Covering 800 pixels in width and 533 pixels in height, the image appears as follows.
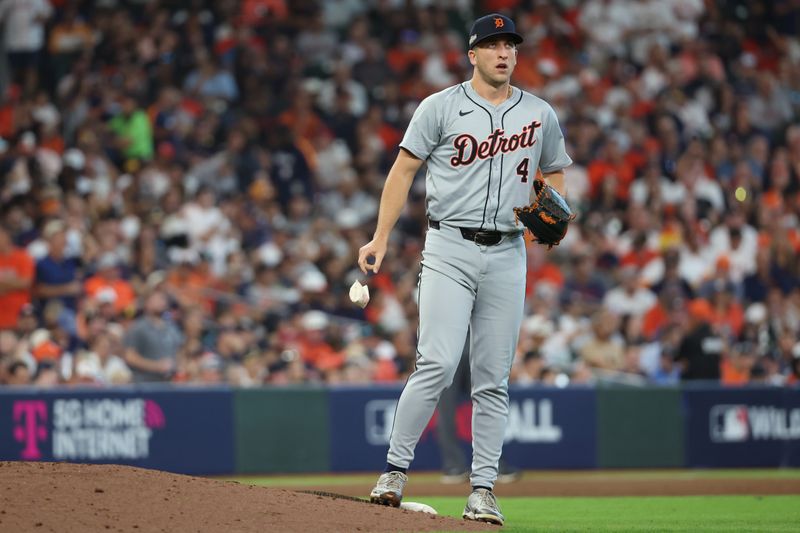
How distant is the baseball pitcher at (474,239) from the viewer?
635cm

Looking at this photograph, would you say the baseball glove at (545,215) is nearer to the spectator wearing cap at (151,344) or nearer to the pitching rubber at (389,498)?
the pitching rubber at (389,498)

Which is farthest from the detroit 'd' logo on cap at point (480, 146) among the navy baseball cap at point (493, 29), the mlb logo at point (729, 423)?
the mlb logo at point (729, 423)

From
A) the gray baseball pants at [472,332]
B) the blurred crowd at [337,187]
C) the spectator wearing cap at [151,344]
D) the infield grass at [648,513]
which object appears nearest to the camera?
the gray baseball pants at [472,332]

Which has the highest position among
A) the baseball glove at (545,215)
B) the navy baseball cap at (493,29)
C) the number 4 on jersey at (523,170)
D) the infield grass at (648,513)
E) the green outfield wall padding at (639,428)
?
the navy baseball cap at (493,29)

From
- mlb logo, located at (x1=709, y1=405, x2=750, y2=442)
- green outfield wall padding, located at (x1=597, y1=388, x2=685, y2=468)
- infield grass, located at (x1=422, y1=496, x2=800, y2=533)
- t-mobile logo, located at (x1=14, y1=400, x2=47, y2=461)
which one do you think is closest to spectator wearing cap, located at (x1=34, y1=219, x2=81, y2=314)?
t-mobile logo, located at (x1=14, y1=400, x2=47, y2=461)

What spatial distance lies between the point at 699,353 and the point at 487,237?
27.5 feet

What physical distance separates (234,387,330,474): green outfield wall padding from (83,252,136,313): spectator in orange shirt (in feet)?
5.67

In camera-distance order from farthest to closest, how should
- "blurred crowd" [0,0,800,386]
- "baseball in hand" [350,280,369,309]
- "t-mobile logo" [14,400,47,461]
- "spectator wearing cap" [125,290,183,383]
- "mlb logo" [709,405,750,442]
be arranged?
1. "blurred crowd" [0,0,800,386]
2. "mlb logo" [709,405,750,442]
3. "spectator wearing cap" [125,290,183,383]
4. "t-mobile logo" [14,400,47,461]
5. "baseball in hand" [350,280,369,309]

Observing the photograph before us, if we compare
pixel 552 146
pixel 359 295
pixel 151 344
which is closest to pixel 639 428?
pixel 151 344

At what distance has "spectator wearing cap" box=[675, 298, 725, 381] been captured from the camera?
1412 cm

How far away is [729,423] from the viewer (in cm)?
1385

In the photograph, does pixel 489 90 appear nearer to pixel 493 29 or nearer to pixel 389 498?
pixel 493 29

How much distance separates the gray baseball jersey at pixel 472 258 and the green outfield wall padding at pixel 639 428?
7571 millimetres

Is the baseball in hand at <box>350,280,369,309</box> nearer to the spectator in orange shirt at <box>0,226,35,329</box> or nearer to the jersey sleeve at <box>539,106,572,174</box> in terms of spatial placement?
the jersey sleeve at <box>539,106,572,174</box>
